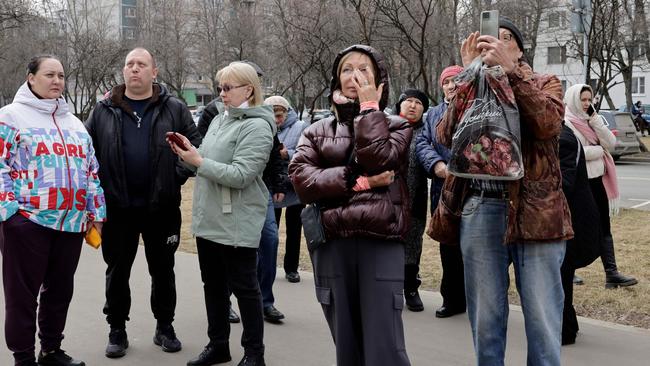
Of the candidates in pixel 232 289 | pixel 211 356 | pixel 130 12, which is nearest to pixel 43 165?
pixel 232 289

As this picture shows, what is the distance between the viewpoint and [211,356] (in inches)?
188

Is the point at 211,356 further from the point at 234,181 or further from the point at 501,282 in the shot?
the point at 501,282

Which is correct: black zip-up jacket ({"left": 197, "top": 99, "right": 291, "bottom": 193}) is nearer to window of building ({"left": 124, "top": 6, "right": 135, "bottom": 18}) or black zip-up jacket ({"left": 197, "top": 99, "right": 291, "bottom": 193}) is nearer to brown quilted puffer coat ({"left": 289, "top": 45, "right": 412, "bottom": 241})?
brown quilted puffer coat ({"left": 289, "top": 45, "right": 412, "bottom": 241})

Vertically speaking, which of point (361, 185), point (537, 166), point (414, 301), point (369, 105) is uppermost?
point (369, 105)

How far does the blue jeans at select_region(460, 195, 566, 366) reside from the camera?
11.1ft

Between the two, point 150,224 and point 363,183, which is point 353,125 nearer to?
point 363,183

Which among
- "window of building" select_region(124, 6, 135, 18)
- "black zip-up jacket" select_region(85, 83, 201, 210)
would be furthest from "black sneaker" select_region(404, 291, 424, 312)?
"window of building" select_region(124, 6, 135, 18)

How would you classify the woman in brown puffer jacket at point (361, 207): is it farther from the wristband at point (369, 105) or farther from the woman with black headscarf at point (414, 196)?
the woman with black headscarf at point (414, 196)

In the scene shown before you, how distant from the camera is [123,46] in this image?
103ft

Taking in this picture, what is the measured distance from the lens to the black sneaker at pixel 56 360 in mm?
4727

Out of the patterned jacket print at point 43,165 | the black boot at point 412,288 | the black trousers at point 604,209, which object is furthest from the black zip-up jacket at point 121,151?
the black trousers at point 604,209

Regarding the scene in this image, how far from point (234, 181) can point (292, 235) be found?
8.52 ft

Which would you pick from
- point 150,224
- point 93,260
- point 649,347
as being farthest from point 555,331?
point 93,260

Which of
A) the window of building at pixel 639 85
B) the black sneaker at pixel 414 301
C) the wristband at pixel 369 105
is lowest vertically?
the black sneaker at pixel 414 301
